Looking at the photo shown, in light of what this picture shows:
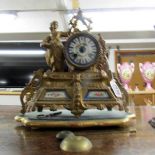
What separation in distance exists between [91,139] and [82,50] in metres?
0.34

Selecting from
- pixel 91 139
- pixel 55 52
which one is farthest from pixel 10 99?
pixel 91 139

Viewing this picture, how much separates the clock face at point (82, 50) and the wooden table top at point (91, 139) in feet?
0.77

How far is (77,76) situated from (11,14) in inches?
72.6

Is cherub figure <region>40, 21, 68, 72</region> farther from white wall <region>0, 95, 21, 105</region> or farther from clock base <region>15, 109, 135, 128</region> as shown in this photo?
white wall <region>0, 95, 21, 105</region>

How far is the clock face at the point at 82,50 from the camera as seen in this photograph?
0.97 metres

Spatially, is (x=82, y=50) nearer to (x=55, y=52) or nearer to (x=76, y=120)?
(x=55, y=52)

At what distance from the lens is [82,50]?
97 centimetres

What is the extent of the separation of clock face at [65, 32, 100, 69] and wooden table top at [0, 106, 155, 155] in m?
0.24

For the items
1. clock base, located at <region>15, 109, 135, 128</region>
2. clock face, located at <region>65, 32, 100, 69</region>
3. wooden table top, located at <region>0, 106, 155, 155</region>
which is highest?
clock face, located at <region>65, 32, 100, 69</region>

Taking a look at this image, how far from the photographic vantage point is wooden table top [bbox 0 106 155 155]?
634mm

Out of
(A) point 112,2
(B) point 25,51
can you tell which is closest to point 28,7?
(B) point 25,51

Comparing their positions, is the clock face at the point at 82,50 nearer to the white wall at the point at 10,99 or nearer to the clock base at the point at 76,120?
the clock base at the point at 76,120

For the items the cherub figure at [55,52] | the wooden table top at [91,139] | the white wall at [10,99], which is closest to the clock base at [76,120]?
the wooden table top at [91,139]

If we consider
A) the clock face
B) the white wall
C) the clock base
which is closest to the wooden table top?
the clock base
